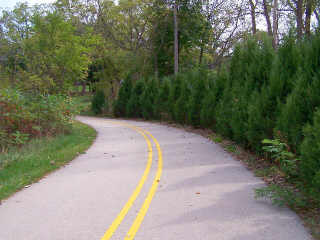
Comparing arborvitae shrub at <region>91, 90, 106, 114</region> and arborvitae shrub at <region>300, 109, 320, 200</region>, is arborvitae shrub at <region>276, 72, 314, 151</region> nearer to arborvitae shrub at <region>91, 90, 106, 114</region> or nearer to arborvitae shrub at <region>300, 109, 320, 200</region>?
arborvitae shrub at <region>300, 109, 320, 200</region>

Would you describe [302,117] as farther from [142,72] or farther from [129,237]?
[142,72]

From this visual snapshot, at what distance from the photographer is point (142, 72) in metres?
41.4

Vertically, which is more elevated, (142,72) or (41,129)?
(142,72)

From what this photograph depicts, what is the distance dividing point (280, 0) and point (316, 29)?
78.5ft

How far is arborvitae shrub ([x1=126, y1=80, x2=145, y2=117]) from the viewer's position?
32719mm

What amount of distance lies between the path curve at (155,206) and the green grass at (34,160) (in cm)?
34

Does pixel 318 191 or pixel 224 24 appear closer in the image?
pixel 318 191

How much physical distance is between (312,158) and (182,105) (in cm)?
1750

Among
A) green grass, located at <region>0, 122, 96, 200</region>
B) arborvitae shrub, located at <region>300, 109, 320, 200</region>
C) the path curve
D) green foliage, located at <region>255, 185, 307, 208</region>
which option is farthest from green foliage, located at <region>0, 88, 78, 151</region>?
arborvitae shrub, located at <region>300, 109, 320, 200</region>

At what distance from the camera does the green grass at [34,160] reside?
8.14 m

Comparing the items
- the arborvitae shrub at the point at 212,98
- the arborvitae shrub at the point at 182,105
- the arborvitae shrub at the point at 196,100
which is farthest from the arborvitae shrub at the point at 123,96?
the arborvitae shrub at the point at 212,98

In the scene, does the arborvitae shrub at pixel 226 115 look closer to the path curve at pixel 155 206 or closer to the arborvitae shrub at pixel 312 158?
the path curve at pixel 155 206

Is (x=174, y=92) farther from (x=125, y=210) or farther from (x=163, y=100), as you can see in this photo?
(x=125, y=210)

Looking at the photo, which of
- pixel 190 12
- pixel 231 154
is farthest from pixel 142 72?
pixel 231 154
